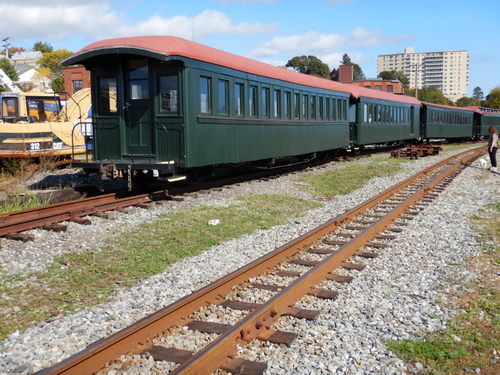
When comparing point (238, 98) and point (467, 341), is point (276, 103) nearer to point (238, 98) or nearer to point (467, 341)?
point (238, 98)

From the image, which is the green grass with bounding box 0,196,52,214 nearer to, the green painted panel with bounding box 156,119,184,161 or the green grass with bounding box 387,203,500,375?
the green painted panel with bounding box 156,119,184,161

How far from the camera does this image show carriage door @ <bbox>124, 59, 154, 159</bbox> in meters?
10.3

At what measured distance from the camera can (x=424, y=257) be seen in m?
6.40

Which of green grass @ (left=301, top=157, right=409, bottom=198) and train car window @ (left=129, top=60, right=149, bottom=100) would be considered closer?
train car window @ (left=129, top=60, right=149, bottom=100)

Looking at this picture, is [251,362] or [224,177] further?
[224,177]

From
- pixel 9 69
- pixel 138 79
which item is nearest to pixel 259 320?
pixel 138 79

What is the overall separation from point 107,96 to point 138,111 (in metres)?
0.95

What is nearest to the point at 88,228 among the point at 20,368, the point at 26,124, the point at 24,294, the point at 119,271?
the point at 119,271

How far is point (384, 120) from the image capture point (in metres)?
26.3

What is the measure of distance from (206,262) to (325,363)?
2.86 metres

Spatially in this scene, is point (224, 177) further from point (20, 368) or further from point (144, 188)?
point (20, 368)

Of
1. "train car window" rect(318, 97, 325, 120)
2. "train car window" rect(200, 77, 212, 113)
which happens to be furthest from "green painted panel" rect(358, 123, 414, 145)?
"train car window" rect(200, 77, 212, 113)

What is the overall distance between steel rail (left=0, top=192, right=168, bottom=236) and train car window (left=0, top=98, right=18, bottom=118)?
39.1ft

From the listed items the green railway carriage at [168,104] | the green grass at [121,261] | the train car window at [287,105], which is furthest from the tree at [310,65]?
the green grass at [121,261]
